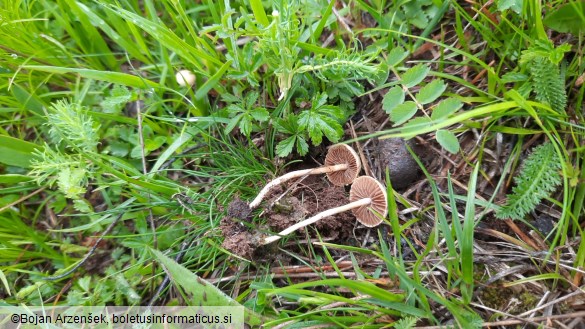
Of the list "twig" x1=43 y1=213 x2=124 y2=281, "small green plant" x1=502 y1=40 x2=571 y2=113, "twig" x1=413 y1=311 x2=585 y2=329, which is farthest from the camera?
"twig" x1=43 y1=213 x2=124 y2=281

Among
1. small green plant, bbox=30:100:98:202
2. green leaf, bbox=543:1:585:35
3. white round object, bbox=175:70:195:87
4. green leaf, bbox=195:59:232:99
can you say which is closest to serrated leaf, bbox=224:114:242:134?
green leaf, bbox=195:59:232:99

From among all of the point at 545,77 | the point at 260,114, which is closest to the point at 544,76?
the point at 545,77

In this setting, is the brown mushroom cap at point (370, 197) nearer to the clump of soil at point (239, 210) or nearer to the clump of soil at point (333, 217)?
the clump of soil at point (333, 217)

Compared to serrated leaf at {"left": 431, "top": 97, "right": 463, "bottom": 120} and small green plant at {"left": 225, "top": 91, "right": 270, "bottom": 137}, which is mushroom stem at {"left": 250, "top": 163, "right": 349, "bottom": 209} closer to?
small green plant at {"left": 225, "top": 91, "right": 270, "bottom": 137}

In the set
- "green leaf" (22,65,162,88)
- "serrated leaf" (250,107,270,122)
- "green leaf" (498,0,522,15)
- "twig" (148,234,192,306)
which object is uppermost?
"green leaf" (498,0,522,15)

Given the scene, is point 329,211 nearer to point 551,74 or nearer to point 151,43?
point 551,74

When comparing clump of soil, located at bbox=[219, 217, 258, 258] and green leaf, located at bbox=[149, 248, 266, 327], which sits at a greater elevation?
clump of soil, located at bbox=[219, 217, 258, 258]

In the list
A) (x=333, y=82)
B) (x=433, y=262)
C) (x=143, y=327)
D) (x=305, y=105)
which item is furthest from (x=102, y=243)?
(x=433, y=262)
